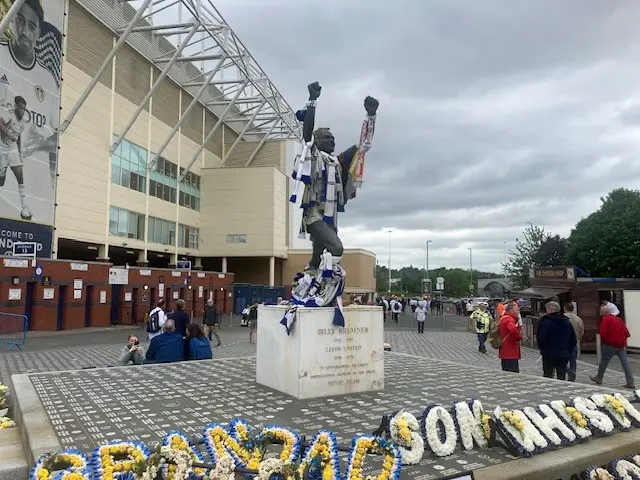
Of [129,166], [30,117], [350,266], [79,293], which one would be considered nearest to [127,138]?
[129,166]

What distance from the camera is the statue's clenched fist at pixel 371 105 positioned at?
869 cm

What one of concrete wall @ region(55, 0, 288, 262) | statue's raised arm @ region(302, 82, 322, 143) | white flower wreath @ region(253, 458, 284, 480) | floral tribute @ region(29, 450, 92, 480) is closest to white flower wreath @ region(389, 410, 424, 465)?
white flower wreath @ region(253, 458, 284, 480)

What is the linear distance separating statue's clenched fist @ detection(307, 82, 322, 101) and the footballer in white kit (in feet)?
70.0

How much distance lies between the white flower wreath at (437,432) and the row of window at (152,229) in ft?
107

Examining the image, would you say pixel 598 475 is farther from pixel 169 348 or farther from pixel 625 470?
pixel 169 348

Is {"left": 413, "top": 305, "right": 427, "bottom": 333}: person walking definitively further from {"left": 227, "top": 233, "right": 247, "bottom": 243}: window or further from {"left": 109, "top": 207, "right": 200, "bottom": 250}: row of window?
{"left": 227, "top": 233, "right": 247, "bottom": 243}: window

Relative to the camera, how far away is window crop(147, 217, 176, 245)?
39.1 metres

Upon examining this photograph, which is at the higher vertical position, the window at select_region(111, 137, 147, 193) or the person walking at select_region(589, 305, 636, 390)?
the window at select_region(111, 137, 147, 193)

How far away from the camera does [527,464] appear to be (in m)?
4.84

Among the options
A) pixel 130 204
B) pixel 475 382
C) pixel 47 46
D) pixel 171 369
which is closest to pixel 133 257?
pixel 130 204

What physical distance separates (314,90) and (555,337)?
6078 mm

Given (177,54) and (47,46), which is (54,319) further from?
(177,54)

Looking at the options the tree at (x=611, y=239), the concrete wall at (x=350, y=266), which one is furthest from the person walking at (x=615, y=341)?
the concrete wall at (x=350, y=266)

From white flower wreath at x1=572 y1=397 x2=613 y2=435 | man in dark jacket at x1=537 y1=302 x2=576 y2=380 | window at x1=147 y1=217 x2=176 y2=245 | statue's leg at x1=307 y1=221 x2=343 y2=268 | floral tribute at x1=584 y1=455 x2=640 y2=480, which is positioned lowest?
floral tribute at x1=584 y1=455 x2=640 y2=480
